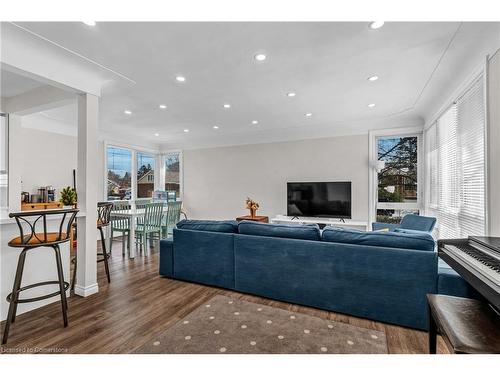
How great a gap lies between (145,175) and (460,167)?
267 inches

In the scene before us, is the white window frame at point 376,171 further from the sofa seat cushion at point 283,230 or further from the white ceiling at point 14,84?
the white ceiling at point 14,84

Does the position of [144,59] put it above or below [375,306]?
above

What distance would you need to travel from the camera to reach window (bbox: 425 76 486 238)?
2367mm

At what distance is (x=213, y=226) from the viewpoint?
9.75ft

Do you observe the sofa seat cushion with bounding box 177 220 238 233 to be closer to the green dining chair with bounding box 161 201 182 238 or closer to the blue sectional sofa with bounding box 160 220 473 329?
the blue sectional sofa with bounding box 160 220 473 329

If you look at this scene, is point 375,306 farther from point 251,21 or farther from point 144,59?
point 144,59

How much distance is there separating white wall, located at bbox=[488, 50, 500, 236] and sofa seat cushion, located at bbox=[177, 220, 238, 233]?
2386 millimetres

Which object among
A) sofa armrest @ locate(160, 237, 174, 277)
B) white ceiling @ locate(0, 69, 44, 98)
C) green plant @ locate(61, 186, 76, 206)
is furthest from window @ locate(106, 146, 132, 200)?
sofa armrest @ locate(160, 237, 174, 277)

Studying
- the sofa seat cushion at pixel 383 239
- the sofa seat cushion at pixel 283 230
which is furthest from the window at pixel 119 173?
the sofa seat cushion at pixel 383 239

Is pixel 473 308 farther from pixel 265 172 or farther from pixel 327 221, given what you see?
pixel 265 172

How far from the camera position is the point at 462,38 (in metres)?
2.16

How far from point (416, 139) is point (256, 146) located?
3.37 m

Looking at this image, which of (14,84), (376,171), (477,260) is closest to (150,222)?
(14,84)
